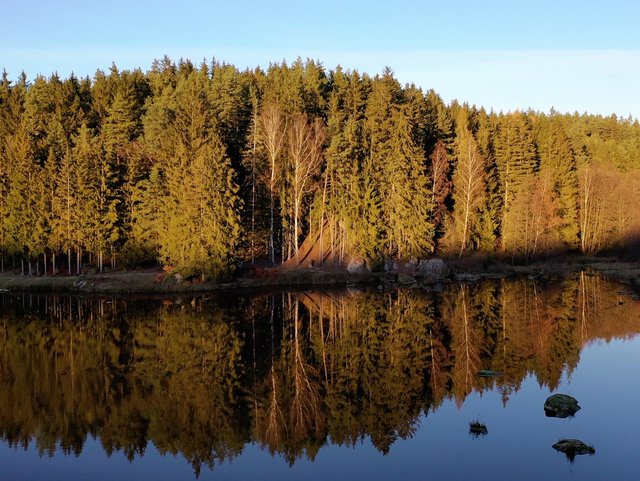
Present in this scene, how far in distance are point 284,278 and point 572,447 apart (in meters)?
47.3

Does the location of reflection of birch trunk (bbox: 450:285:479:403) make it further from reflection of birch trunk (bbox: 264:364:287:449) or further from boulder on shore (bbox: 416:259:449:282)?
boulder on shore (bbox: 416:259:449:282)

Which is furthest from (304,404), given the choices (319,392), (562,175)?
(562,175)

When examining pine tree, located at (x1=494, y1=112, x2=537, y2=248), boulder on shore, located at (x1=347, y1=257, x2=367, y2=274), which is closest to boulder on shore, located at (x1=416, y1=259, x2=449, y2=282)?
boulder on shore, located at (x1=347, y1=257, x2=367, y2=274)

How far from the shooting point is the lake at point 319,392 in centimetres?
2025

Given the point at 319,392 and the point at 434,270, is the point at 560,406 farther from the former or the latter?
the point at 434,270

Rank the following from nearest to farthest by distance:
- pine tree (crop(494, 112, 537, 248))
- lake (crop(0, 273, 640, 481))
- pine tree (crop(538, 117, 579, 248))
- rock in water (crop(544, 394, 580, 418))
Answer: lake (crop(0, 273, 640, 481))
rock in water (crop(544, 394, 580, 418))
pine tree (crop(538, 117, 579, 248))
pine tree (crop(494, 112, 537, 248))

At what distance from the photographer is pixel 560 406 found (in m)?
24.2

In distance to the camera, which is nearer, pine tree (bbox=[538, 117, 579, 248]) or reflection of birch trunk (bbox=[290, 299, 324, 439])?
reflection of birch trunk (bbox=[290, 299, 324, 439])

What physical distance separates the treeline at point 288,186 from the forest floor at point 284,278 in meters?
2.21

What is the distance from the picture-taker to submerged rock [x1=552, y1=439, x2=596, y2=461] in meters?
20.0

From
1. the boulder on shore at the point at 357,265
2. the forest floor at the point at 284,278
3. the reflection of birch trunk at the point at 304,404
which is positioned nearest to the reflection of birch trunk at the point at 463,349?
the reflection of birch trunk at the point at 304,404

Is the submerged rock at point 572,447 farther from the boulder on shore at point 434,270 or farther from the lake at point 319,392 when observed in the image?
the boulder on shore at point 434,270

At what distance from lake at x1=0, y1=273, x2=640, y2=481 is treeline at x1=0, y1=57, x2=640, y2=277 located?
20.7 meters

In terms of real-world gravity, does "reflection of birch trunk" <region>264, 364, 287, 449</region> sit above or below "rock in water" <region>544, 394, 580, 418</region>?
below
